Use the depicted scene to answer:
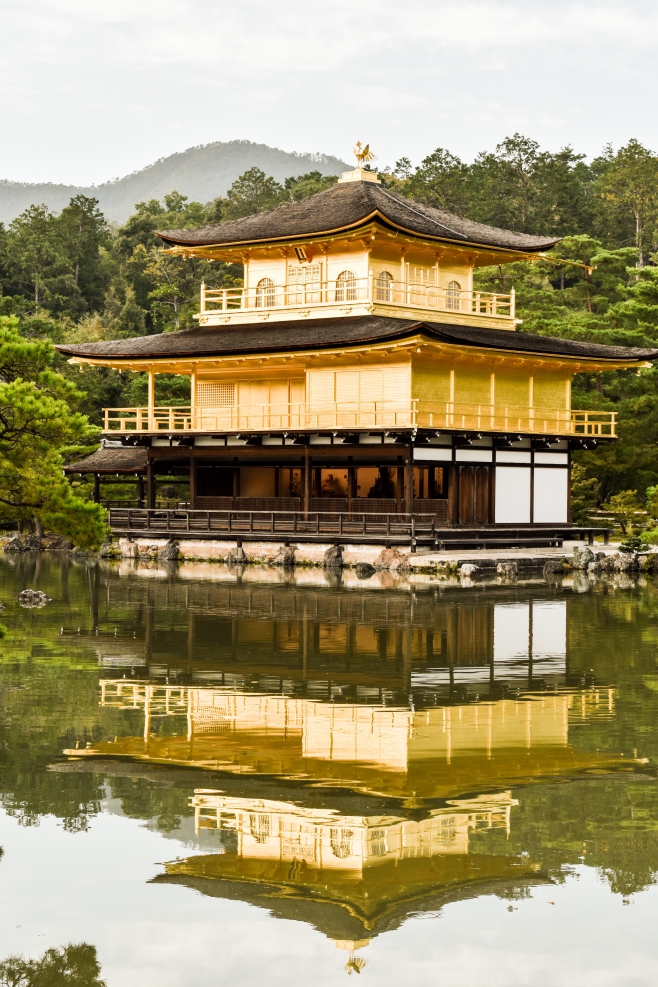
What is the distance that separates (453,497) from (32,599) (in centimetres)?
1624

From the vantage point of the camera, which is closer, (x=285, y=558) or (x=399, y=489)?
(x=285, y=558)

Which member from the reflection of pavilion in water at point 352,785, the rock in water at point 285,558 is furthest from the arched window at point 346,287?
the reflection of pavilion in water at point 352,785

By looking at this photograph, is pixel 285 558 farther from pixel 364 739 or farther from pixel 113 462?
pixel 364 739

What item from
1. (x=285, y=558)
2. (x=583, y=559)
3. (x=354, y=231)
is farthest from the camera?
(x=354, y=231)

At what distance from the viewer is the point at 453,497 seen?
131 ft

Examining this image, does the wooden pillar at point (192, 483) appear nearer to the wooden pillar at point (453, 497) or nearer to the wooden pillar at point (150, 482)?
the wooden pillar at point (150, 482)

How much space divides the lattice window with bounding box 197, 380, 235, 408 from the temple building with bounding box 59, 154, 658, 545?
5cm

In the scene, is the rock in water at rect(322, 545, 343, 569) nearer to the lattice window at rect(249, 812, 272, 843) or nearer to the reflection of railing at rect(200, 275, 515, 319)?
the reflection of railing at rect(200, 275, 515, 319)

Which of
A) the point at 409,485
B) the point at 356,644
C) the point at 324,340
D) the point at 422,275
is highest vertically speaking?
the point at 422,275

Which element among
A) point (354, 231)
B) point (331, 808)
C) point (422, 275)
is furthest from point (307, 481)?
point (331, 808)

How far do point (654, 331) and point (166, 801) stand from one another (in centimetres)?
4169

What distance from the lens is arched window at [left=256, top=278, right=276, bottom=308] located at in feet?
154

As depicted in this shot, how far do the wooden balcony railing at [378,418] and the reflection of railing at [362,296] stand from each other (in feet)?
12.8

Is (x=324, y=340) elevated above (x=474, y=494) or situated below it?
above
